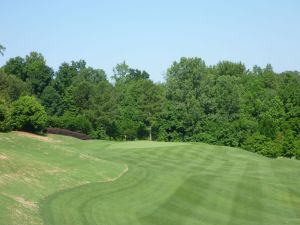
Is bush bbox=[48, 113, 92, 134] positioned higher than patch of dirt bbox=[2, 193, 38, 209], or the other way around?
bush bbox=[48, 113, 92, 134]

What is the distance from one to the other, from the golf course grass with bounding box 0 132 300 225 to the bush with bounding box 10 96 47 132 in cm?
1409

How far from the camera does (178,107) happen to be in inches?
3450

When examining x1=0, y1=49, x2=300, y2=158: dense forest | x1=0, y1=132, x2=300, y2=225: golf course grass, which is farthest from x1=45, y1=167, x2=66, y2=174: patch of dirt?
x1=0, y1=49, x2=300, y2=158: dense forest

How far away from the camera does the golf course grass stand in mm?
20859

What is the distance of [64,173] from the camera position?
28.7 metres

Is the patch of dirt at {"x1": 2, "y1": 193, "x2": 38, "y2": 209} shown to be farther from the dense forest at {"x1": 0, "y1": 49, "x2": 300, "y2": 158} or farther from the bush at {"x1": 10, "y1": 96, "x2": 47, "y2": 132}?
the dense forest at {"x1": 0, "y1": 49, "x2": 300, "y2": 158}

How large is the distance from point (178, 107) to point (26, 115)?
122 feet

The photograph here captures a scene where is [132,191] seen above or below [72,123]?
below

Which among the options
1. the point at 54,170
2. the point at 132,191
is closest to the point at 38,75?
the point at 54,170

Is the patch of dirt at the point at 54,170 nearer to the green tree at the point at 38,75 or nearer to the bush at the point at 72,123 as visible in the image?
the bush at the point at 72,123

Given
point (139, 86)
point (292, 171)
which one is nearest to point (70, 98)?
point (139, 86)

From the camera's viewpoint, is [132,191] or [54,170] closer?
[132,191]

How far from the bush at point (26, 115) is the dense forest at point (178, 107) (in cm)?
1527

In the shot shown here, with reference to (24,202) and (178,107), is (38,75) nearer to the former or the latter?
(178,107)
